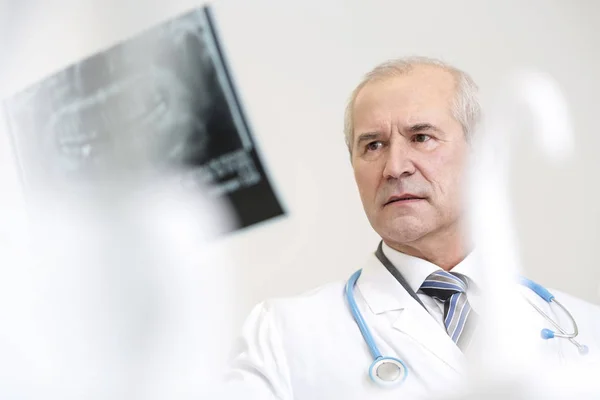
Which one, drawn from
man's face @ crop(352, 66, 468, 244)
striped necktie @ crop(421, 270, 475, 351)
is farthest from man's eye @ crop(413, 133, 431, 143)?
striped necktie @ crop(421, 270, 475, 351)

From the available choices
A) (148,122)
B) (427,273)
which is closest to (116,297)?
(148,122)

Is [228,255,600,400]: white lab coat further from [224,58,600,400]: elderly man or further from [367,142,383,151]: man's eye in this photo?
[367,142,383,151]: man's eye

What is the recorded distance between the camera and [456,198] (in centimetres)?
53

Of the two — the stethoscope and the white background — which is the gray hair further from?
the stethoscope

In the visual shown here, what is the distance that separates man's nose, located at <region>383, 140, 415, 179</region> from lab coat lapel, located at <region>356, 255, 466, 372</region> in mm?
95

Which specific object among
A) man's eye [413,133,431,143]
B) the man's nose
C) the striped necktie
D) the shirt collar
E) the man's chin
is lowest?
the striped necktie

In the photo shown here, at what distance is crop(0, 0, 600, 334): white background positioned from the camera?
1.78 ft

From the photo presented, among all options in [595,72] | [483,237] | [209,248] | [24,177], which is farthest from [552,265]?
[24,177]

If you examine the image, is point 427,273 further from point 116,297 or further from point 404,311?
point 116,297

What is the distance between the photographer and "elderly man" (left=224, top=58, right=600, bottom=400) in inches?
20.7

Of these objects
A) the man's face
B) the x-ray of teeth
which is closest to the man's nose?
the man's face

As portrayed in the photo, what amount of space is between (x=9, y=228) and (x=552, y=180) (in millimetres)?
427

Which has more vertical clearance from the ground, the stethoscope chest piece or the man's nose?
the man's nose

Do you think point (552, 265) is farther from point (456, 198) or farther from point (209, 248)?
point (209, 248)
